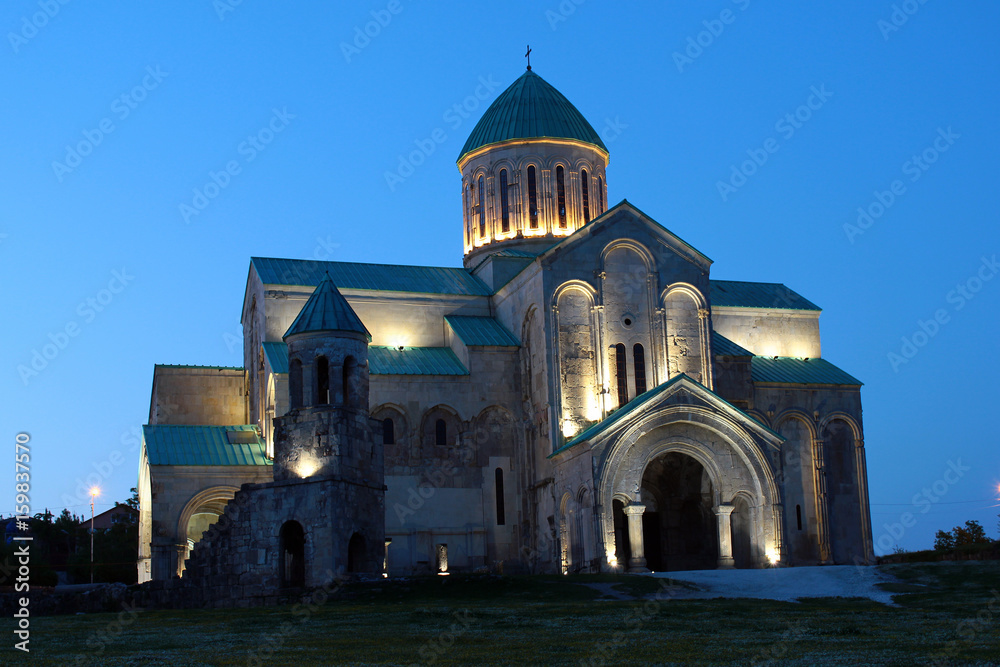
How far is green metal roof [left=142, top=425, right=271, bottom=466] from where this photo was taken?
34188 mm

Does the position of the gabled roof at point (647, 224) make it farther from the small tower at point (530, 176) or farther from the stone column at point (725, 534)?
the stone column at point (725, 534)

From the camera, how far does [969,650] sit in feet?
45.5

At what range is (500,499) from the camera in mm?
36156

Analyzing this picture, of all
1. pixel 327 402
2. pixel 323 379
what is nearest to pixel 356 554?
pixel 327 402

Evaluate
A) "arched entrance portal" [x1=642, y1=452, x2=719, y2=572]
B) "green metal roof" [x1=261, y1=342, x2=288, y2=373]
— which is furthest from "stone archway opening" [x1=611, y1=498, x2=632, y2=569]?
"green metal roof" [x1=261, y1=342, x2=288, y2=373]

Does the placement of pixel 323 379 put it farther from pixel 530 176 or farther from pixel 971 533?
pixel 971 533

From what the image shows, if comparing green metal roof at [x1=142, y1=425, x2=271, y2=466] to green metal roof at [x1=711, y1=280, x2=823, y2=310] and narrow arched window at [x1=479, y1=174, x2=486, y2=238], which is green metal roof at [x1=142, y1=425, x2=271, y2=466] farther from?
green metal roof at [x1=711, y1=280, x2=823, y2=310]

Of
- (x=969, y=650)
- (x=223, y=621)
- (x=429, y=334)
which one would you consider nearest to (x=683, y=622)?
(x=969, y=650)

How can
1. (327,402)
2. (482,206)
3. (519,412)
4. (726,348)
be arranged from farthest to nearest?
1. (482,206)
2. (726,348)
3. (519,412)
4. (327,402)

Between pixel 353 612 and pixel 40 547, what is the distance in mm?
36987

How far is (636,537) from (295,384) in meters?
10.3

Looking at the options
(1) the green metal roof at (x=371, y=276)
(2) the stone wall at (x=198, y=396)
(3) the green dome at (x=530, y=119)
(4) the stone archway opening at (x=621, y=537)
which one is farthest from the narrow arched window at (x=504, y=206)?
(4) the stone archway opening at (x=621, y=537)

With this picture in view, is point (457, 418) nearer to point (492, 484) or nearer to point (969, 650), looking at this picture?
point (492, 484)

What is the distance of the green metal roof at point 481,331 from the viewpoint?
37.5m
